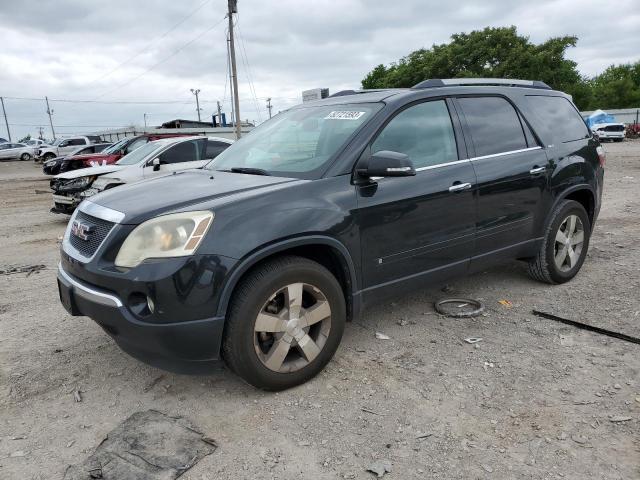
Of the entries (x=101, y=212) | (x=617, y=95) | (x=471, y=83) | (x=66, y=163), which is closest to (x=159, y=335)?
(x=101, y=212)

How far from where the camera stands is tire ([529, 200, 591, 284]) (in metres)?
4.53

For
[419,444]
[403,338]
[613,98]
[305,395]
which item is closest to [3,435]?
[305,395]

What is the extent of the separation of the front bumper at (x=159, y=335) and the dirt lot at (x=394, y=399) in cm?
35

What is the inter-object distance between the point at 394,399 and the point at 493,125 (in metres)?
2.41

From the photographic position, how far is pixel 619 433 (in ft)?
8.46

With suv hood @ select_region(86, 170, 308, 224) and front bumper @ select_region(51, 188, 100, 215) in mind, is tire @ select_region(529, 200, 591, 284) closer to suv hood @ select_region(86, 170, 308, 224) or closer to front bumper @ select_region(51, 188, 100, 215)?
suv hood @ select_region(86, 170, 308, 224)

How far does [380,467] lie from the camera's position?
2.39 m

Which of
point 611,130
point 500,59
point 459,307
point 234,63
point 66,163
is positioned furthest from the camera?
point 500,59

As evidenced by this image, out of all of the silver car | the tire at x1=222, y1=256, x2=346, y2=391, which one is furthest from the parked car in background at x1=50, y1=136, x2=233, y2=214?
Answer: the silver car

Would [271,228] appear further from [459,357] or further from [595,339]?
[595,339]

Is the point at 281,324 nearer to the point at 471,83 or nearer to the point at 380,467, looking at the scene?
the point at 380,467

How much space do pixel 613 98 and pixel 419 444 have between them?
68.8m

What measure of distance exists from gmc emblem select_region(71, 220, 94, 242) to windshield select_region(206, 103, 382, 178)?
1172mm

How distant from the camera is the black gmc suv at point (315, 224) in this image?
268 centimetres
